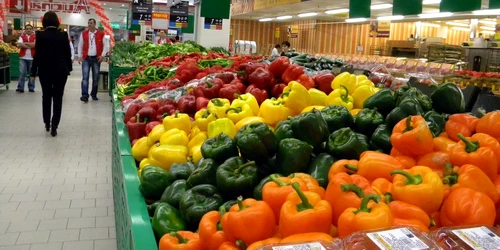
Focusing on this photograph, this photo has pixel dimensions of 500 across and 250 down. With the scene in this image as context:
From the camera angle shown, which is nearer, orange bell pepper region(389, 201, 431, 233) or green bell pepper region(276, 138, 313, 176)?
orange bell pepper region(389, 201, 431, 233)

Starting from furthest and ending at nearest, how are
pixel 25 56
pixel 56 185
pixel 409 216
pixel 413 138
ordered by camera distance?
pixel 25 56 → pixel 56 185 → pixel 413 138 → pixel 409 216

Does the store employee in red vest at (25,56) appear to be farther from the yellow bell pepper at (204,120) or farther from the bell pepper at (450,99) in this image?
the bell pepper at (450,99)

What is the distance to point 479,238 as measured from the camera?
113 centimetres

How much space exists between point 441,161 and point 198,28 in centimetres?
1254

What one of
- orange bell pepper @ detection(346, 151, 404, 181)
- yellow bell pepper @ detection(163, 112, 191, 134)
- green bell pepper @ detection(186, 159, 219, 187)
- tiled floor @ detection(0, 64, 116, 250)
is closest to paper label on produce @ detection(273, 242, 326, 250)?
orange bell pepper @ detection(346, 151, 404, 181)

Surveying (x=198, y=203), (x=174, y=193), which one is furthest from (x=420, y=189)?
(x=174, y=193)

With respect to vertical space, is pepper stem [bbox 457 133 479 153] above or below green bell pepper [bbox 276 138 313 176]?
above

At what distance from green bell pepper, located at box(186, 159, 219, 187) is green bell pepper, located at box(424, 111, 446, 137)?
2.88ft

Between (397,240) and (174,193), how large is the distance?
3.77ft

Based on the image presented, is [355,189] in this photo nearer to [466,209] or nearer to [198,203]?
[466,209]

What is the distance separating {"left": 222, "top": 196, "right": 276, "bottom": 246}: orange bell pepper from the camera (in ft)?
4.55

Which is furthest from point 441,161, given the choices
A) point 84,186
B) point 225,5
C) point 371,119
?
point 225,5

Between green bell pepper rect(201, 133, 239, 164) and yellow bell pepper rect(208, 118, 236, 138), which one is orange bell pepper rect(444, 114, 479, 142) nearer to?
green bell pepper rect(201, 133, 239, 164)

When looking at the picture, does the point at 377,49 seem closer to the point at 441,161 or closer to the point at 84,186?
the point at 84,186
